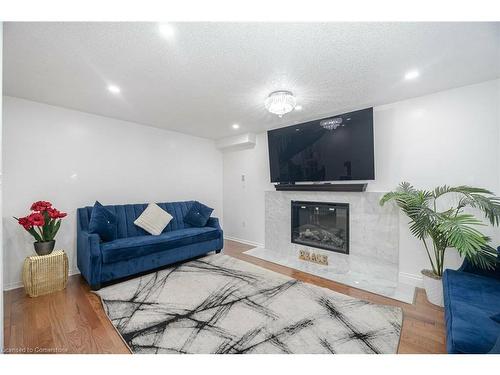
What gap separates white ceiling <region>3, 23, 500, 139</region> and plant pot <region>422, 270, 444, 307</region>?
2079mm

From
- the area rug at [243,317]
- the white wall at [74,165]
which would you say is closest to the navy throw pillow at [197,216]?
the white wall at [74,165]

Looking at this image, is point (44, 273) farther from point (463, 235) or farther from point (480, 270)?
point (480, 270)

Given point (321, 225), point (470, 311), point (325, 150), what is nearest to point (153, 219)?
point (321, 225)

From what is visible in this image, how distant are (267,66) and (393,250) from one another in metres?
2.74

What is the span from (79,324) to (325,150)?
3473mm

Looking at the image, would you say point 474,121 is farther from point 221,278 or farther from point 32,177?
point 32,177

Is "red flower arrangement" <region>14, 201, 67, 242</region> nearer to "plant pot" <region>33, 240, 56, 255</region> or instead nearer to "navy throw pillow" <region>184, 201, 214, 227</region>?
"plant pot" <region>33, 240, 56, 255</region>

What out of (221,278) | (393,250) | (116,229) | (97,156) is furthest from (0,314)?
(393,250)

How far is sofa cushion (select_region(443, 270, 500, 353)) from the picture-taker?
1.11 m

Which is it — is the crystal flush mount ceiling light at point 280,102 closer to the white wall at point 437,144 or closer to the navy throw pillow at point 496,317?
the white wall at point 437,144

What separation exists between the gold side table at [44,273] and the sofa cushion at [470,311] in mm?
3568

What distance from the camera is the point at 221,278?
275cm

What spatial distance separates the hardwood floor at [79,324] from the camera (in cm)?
156

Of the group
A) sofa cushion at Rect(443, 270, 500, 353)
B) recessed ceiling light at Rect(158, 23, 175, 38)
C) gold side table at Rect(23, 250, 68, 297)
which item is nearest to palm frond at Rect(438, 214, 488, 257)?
sofa cushion at Rect(443, 270, 500, 353)
